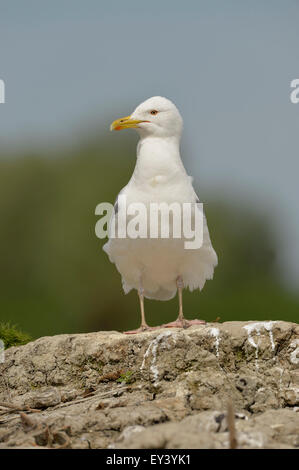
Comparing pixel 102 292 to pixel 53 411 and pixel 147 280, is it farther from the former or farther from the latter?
pixel 53 411

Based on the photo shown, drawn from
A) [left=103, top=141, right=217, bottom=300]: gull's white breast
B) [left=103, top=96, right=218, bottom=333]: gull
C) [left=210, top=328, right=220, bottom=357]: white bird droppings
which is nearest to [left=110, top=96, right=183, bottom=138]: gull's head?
[left=103, top=96, right=218, bottom=333]: gull

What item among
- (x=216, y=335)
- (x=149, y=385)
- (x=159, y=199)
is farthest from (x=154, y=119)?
(x=149, y=385)

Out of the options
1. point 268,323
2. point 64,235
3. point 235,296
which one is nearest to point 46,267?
point 64,235

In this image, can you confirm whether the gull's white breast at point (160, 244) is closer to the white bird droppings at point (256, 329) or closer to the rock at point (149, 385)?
the rock at point (149, 385)

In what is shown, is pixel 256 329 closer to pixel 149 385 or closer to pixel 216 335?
pixel 216 335

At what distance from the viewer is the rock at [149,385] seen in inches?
303

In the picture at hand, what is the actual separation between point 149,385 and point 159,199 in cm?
279

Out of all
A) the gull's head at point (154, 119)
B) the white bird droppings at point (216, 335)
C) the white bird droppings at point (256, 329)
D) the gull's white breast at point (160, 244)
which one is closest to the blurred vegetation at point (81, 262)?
the gull's white breast at point (160, 244)

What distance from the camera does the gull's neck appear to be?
1103cm

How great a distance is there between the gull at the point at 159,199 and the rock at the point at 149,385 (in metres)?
1.17

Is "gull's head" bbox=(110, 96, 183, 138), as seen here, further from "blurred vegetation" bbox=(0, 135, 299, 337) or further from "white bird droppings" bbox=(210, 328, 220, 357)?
"blurred vegetation" bbox=(0, 135, 299, 337)

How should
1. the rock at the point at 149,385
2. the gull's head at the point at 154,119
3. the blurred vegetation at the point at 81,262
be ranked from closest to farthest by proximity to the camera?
the rock at the point at 149,385 → the gull's head at the point at 154,119 → the blurred vegetation at the point at 81,262

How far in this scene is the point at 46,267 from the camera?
96.7 feet
